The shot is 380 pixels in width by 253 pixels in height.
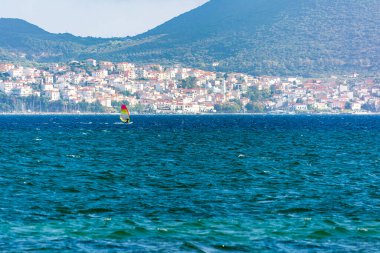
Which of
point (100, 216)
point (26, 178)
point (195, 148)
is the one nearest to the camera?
point (100, 216)

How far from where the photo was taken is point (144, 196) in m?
45.5

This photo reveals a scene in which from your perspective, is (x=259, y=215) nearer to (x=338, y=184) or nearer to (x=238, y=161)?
(x=338, y=184)

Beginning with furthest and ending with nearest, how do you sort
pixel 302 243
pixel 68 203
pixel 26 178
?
1. pixel 26 178
2. pixel 68 203
3. pixel 302 243

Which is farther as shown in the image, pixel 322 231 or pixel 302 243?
pixel 322 231

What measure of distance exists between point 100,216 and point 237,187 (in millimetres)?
14212

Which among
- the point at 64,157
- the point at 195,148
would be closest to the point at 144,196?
the point at 64,157

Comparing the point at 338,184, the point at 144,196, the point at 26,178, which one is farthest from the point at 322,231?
the point at 26,178

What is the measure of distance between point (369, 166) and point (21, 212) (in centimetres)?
3659

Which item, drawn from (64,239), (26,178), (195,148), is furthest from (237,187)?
(195,148)

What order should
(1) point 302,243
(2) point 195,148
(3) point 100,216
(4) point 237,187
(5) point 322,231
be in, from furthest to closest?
(2) point 195,148 → (4) point 237,187 → (3) point 100,216 → (5) point 322,231 → (1) point 302,243

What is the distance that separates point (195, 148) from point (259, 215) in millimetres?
54252

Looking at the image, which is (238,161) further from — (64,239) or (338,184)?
(64,239)

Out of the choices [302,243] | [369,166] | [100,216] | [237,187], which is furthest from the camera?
[369,166]

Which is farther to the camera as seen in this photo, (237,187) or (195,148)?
(195,148)
